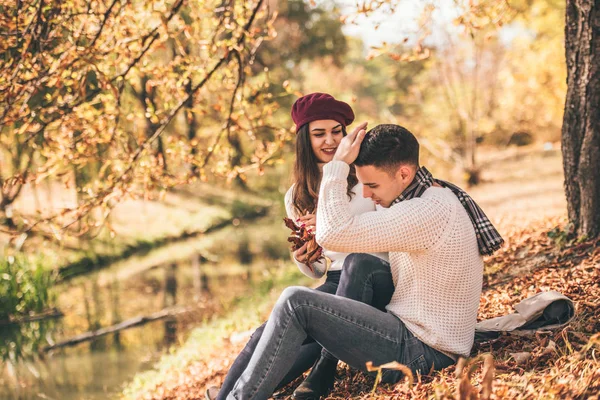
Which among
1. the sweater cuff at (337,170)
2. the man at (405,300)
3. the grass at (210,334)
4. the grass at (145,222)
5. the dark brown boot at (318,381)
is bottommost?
the grass at (210,334)

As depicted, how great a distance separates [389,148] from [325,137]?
113 centimetres

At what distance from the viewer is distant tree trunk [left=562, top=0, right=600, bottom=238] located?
4082mm

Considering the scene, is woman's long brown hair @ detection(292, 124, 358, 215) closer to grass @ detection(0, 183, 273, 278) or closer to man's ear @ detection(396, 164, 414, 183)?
man's ear @ detection(396, 164, 414, 183)

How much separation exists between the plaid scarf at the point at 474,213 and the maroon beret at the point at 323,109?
1.05 meters

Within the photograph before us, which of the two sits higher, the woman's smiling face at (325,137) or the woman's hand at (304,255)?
the woman's smiling face at (325,137)

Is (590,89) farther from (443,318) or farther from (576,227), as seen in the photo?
(443,318)

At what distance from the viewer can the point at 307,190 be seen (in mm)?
3846

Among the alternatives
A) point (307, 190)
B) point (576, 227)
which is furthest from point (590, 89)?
point (307, 190)

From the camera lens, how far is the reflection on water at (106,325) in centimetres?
623

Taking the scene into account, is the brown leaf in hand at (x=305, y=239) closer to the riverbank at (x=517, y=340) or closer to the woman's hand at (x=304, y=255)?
the woman's hand at (x=304, y=255)

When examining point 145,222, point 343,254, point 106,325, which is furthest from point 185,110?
point 145,222

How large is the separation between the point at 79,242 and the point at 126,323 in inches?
183

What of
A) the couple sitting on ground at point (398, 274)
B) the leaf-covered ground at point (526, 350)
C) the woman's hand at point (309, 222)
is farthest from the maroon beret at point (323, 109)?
the leaf-covered ground at point (526, 350)

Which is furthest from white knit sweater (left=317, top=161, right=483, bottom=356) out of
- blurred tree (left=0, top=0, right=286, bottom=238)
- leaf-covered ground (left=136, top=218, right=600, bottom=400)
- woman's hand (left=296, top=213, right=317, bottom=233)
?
blurred tree (left=0, top=0, right=286, bottom=238)
